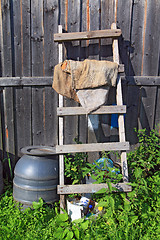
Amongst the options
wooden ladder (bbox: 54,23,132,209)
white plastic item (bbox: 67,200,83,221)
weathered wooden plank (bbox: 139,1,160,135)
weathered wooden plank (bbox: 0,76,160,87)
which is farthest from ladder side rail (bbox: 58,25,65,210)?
weathered wooden plank (bbox: 139,1,160,135)

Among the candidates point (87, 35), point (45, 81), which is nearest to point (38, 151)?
point (45, 81)

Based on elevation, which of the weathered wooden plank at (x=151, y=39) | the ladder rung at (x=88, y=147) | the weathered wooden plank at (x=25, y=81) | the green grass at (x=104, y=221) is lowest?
the green grass at (x=104, y=221)

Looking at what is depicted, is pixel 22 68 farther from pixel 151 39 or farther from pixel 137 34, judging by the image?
pixel 151 39

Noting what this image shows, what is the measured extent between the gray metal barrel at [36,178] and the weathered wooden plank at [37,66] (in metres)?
0.57

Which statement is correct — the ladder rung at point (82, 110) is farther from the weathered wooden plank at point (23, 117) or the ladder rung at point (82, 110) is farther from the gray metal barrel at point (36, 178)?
the weathered wooden plank at point (23, 117)

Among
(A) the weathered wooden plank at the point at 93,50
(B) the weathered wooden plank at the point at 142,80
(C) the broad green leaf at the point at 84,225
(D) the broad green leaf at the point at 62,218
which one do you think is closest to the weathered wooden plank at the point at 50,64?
(A) the weathered wooden plank at the point at 93,50

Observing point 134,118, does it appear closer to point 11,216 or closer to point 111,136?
point 111,136

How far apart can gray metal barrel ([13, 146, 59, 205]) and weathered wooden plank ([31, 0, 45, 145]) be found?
1.88 feet

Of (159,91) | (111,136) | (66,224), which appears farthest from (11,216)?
(159,91)

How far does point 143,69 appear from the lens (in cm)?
287

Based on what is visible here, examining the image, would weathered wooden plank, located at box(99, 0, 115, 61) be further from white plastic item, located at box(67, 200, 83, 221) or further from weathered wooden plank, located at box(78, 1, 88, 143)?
white plastic item, located at box(67, 200, 83, 221)

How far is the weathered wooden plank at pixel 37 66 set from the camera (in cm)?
281

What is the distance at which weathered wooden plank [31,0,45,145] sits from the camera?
281 centimetres

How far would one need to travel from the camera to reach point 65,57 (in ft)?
9.44
